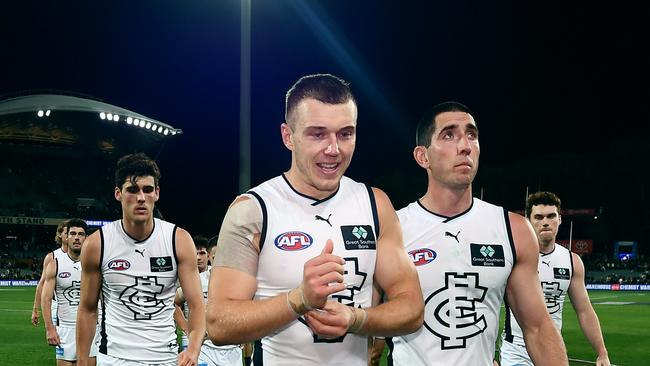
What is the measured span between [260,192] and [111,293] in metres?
3.60

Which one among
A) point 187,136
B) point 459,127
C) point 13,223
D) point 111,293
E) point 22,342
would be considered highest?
point 187,136

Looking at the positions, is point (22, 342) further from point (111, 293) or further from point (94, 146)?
point (94, 146)

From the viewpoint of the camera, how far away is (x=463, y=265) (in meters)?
4.11

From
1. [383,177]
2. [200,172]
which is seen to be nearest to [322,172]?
[383,177]

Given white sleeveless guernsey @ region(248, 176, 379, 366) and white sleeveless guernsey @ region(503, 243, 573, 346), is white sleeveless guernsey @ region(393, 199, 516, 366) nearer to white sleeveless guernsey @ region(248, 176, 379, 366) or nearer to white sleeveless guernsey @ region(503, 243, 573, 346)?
white sleeveless guernsey @ region(248, 176, 379, 366)

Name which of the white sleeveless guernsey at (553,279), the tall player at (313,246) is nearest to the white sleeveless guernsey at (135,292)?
the tall player at (313,246)

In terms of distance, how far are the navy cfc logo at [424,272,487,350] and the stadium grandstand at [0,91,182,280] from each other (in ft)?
170

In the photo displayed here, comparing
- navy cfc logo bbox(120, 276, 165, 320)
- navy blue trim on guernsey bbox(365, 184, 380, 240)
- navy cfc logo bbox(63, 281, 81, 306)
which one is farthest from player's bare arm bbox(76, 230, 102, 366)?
navy cfc logo bbox(63, 281, 81, 306)

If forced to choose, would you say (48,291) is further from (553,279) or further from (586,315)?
(586,315)

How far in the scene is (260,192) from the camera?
306 centimetres

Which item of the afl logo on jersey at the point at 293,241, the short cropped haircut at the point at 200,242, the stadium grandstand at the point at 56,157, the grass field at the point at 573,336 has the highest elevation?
the stadium grandstand at the point at 56,157

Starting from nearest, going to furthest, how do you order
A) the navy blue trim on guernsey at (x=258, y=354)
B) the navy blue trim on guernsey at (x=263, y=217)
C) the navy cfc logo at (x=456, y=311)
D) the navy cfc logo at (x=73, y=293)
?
the navy blue trim on guernsey at (x=263, y=217)
the navy blue trim on guernsey at (x=258, y=354)
the navy cfc logo at (x=456, y=311)
the navy cfc logo at (x=73, y=293)

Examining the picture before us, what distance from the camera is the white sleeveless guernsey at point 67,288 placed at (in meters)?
11.1

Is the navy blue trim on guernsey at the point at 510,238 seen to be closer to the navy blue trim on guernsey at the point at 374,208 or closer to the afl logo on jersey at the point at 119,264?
the navy blue trim on guernsey at the point at 374,208
